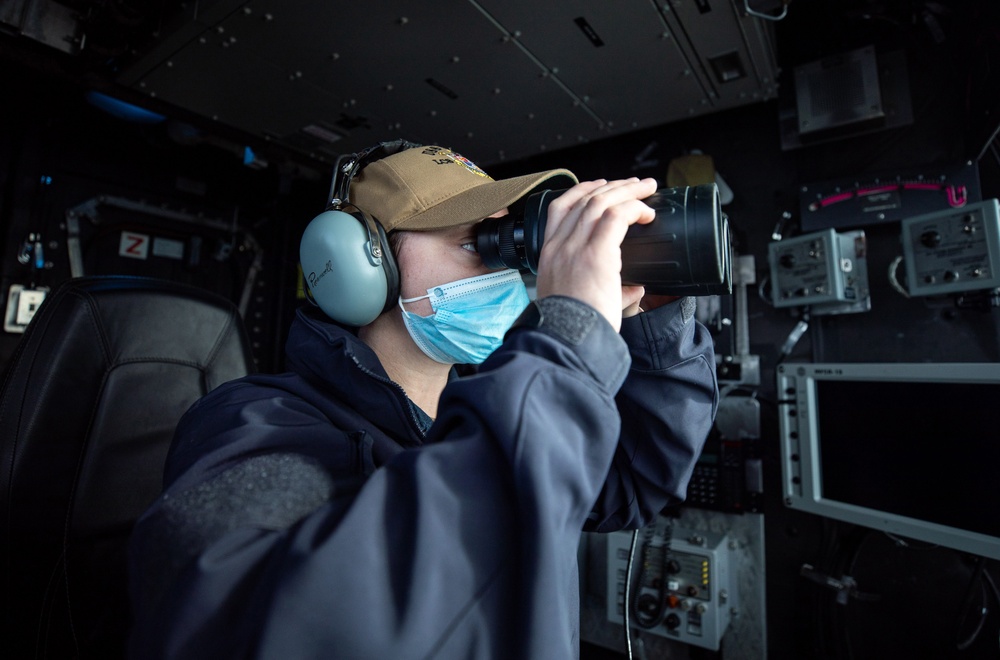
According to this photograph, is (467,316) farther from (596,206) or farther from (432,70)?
(432,70)

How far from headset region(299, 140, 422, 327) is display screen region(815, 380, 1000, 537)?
1.65 m

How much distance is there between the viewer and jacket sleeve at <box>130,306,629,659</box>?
477 millimetres

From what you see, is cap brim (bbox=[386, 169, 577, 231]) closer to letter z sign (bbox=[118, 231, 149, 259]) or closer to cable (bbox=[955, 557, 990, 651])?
cable (bbox=[955, 557, 990, 651])

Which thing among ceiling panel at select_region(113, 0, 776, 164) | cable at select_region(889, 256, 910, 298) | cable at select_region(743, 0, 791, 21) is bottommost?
cable at select_region(889, 256, 910, 298)

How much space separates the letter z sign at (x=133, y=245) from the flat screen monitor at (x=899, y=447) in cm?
312

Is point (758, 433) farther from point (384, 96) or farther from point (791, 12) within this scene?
point (384, 96)

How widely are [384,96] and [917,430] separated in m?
2.18

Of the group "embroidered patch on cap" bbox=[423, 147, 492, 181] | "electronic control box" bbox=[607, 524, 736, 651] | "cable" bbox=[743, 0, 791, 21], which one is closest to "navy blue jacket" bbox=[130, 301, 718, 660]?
"embroidered patch on cap" bbox=[423, 147, 492, 181]

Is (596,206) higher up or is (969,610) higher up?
(596,206)

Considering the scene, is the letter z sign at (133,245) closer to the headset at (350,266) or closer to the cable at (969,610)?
the headset at (350,266)

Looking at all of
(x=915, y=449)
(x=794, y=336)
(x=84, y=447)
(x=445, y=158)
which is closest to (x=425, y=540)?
(x=445, y=158)

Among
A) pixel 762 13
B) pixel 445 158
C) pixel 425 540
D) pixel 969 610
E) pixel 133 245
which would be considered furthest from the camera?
pixel 133 245

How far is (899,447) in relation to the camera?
1.66 meters

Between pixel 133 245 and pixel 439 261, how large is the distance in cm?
253
